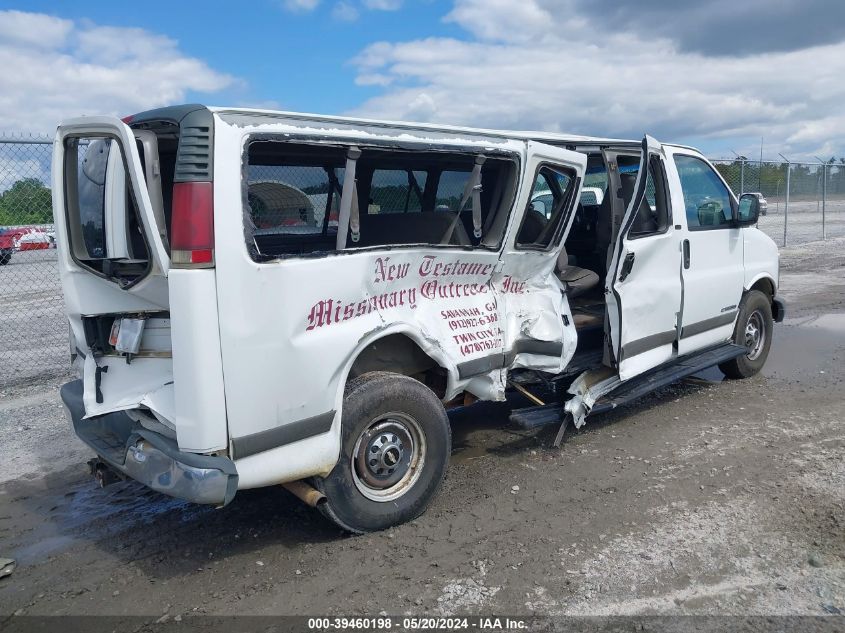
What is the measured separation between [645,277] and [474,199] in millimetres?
1690

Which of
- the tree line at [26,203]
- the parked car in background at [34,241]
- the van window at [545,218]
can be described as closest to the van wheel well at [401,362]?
the van window at [545,218]

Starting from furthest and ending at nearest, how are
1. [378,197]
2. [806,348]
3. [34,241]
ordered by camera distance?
[34,241], [806,348], [378,197]

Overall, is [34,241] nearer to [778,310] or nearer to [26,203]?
[26,203]

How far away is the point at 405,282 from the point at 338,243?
44 cm

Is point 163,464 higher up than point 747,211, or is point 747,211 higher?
point 747,211

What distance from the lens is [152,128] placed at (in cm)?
353

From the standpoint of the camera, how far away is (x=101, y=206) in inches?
157

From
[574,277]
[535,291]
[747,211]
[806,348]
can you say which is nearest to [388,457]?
[535,291]

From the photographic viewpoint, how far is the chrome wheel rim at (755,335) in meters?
6.87

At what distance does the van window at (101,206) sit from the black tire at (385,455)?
1.54 m

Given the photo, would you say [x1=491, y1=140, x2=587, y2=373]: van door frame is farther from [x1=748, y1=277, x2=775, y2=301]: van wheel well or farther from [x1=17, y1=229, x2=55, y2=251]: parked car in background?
[x1=17, y1=229, x2=55, y2=251]: parked car in background

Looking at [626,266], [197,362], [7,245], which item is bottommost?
[197,362]

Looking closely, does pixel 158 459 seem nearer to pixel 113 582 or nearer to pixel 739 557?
pixel 113 582

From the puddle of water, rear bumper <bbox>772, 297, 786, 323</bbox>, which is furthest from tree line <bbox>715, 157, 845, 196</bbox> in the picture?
rear bumper <bbox>772, 297, 786, 323</bbox>
